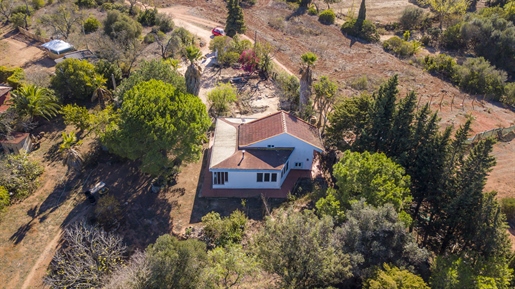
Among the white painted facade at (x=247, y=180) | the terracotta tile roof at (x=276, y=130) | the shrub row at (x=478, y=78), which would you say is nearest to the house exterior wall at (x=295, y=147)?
the terracotta tile roof at (x=276, y=130)

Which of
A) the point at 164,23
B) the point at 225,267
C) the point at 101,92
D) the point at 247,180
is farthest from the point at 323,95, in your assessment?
the point at 164,23

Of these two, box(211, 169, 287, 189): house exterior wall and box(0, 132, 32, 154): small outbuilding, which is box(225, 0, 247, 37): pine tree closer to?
box(211, 169, 287, 189): house exterior wall

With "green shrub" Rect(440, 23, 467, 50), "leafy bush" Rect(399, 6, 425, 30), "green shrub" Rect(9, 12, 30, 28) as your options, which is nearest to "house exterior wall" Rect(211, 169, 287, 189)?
"green shrub" Rect(9, 12, 30, 28)

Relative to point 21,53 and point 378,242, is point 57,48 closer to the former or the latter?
point 21,53

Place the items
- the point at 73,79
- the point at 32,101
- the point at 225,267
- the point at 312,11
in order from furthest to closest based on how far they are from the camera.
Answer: the point at 312,11 → the point at 73,79 → the point at 32,101 → the point at 225,267

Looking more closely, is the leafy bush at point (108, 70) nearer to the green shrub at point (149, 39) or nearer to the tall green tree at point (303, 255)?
the green shrub at point (149, 39)
